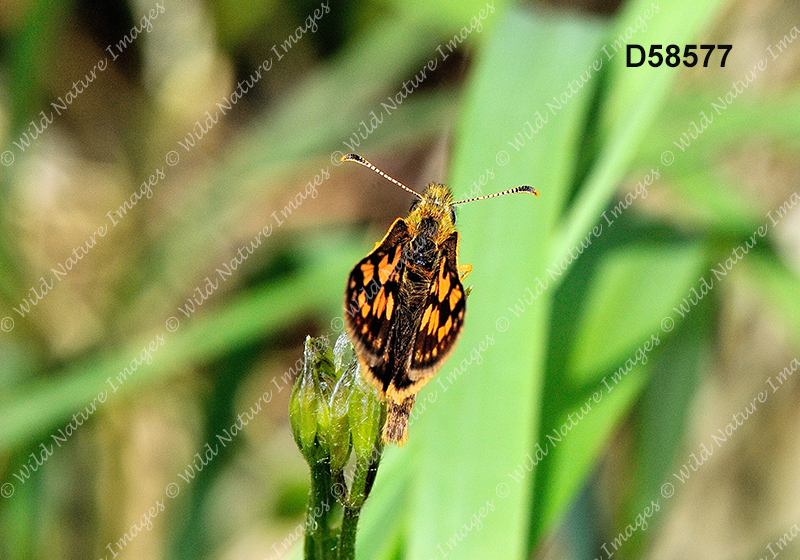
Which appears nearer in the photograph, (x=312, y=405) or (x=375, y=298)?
(x=312, y=405)

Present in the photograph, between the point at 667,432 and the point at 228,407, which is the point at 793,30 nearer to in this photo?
the point at 667,432

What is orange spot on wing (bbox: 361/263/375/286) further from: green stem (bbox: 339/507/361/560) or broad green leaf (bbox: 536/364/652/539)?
broad green leaf (bbox: 536/364/652/539)

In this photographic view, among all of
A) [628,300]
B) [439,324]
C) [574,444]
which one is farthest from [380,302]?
[628,300]

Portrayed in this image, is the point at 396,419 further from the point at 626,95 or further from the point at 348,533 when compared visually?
the point at 626,95

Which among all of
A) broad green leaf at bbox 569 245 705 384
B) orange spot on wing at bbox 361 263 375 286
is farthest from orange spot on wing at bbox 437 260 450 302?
broad green leaf at bbox 569 245 705 384

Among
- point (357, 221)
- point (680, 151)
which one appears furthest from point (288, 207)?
point (680, 151)

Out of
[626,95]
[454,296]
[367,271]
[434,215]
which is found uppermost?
[626,95]

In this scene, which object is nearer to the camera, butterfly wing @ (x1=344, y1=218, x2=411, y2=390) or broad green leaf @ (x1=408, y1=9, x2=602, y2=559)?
butterfly wing @ (x1=344, y1=218, x2=411, y2=390)
